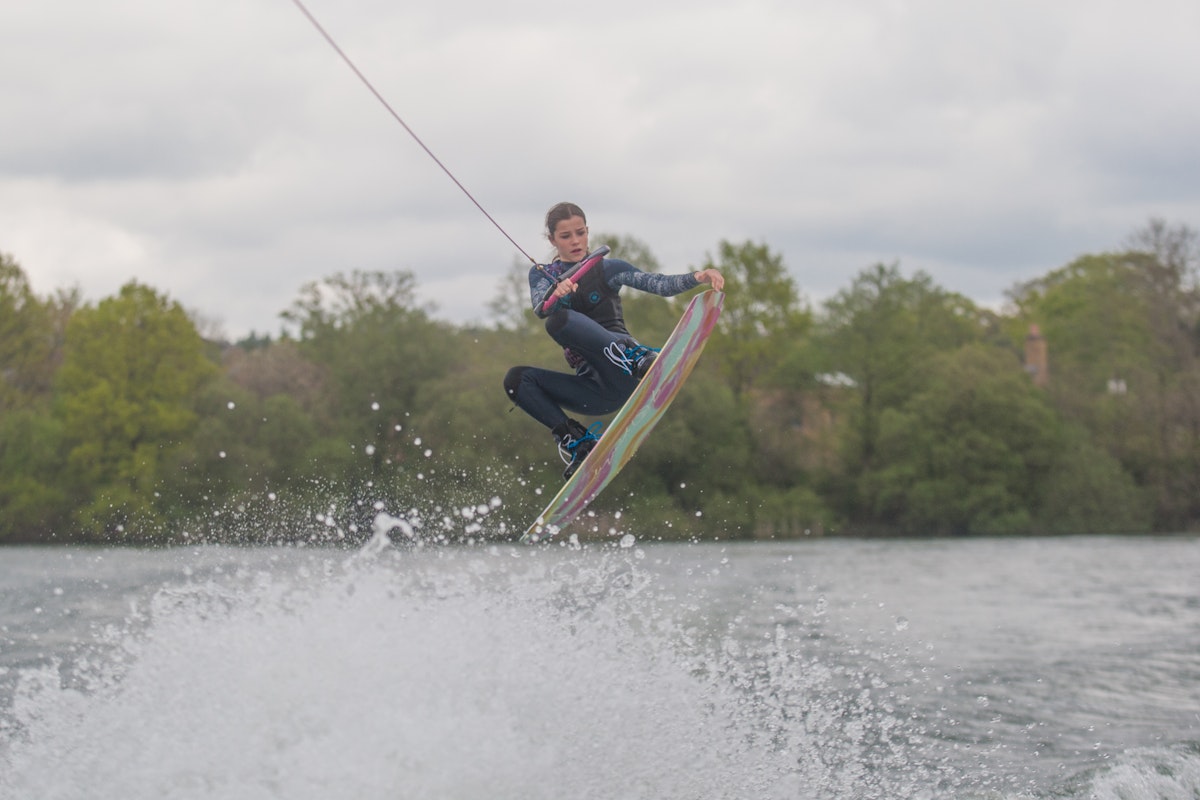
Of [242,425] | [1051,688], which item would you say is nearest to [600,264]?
[1051,688]

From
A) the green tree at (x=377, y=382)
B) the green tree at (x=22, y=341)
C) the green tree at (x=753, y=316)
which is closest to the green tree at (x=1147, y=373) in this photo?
the green tree at (x=753, y=316)

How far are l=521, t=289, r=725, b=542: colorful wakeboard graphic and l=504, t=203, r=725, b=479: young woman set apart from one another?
124 mm

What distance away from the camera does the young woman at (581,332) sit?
9703 mm

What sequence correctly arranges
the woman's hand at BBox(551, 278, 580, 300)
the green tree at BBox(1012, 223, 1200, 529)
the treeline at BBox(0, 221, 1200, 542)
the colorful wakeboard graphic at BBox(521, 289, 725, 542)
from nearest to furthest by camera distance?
the woman's hand at BBox(551, 278, 580, 300) < the colorful wakeboard graphic at BBox(521, 289, 725, 542) < the treeline at BBox(0, 221, 1200, 542) < the green tree at BBox(1012, 223, 1200, 529)

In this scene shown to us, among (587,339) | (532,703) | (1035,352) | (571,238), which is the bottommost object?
(532,703)

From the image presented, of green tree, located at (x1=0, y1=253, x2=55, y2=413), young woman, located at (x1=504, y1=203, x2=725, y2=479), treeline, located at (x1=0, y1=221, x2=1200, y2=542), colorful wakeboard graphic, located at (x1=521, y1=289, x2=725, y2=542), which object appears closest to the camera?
young woman, located at (x1=504, y1=203, x2=725, y2=479)

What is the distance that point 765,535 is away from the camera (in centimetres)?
5734

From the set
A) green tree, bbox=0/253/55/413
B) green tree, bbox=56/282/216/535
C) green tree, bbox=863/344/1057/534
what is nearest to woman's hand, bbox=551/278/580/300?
green tree, bbox=56/282/216/535

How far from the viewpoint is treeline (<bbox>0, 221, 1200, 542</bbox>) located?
147ft

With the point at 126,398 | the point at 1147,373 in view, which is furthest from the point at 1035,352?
the point at 126,398

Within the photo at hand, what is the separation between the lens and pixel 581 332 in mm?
9812

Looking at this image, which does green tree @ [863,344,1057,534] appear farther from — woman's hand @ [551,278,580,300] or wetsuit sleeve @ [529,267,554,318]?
woman's hand @ [551,278,580,300]

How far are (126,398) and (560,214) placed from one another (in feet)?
143

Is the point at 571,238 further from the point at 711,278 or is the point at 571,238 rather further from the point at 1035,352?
the point at 1035,352
